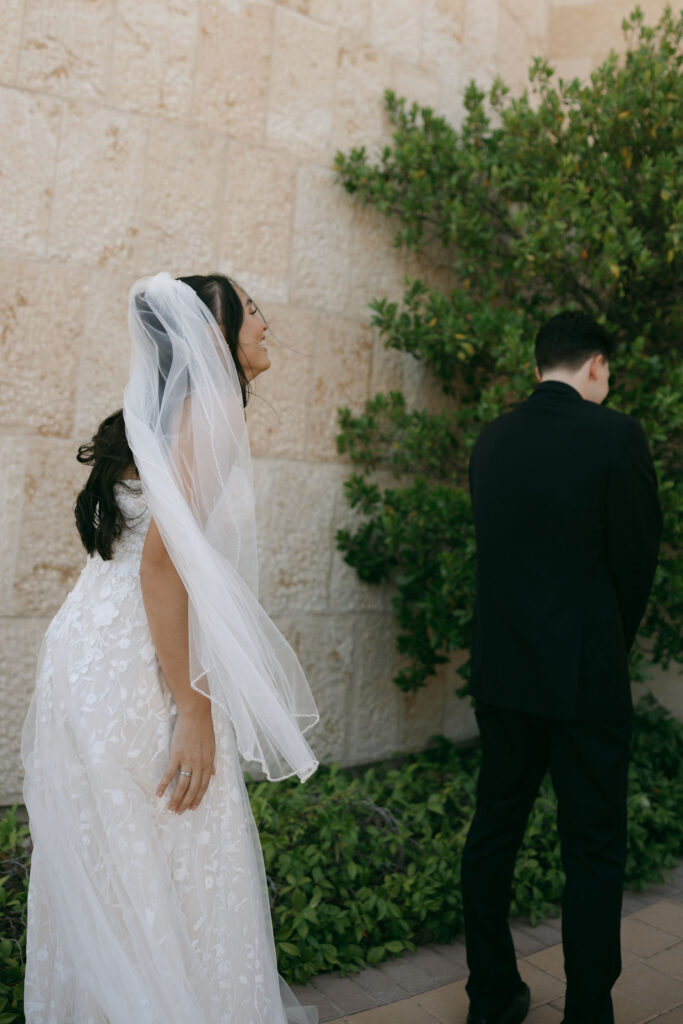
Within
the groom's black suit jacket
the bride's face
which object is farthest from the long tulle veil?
the groom's black suit jacket

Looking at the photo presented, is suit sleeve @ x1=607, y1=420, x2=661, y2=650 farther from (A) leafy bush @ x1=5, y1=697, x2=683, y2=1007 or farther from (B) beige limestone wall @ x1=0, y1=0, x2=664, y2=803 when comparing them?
(B) beige limestone wall @ x1=0, y1=0, x2=664, y2=803

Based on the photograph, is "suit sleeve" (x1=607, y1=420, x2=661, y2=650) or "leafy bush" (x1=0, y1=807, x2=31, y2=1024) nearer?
"suit sleeve" (x1=607, y1=420, x2=661, y2=650)

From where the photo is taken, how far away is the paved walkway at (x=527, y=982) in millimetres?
2506

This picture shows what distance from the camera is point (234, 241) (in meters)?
3.73

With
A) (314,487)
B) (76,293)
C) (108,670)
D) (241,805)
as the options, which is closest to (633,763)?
(314,487)

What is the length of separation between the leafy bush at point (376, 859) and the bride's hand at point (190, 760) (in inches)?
35.4

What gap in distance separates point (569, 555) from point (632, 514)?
0.61 feet

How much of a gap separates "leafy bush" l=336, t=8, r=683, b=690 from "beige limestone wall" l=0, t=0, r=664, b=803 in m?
0.18

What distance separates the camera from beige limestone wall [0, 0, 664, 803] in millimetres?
3270

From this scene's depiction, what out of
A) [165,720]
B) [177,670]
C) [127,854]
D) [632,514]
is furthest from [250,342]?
[127,854]

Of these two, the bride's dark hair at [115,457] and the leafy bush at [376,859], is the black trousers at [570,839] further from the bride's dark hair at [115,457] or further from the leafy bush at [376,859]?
the bride's dark hair at [115,457]

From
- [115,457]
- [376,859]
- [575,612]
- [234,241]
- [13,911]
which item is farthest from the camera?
[234,241]

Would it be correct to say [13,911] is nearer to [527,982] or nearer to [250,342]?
[527,982]

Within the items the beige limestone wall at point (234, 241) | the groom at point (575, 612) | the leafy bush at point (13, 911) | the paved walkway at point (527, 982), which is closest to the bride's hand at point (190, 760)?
the groom at point (575, 612)
